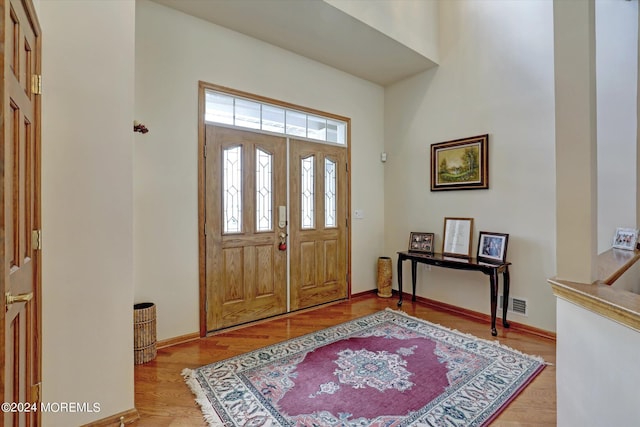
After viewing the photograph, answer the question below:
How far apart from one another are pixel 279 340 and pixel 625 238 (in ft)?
10.3

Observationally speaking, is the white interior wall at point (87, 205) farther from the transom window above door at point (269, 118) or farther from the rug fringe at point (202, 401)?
the transom window above door at point (269, 118)

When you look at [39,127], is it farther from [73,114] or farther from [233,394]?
[233,394]

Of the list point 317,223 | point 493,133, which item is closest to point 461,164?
point 493,133

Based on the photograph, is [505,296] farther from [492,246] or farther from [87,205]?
[87,205]

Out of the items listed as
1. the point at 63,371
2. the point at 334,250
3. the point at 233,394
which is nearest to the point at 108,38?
the point at 63,371

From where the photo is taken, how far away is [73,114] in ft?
5.35

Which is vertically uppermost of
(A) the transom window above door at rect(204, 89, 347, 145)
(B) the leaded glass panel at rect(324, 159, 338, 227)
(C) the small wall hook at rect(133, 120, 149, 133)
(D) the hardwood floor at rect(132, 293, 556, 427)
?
(A) the transom window above door at rect(204, 89, 347, 145)

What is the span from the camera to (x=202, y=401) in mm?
1928

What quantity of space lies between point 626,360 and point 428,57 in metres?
Answer: 3.53

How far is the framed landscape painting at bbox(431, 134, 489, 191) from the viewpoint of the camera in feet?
11.2

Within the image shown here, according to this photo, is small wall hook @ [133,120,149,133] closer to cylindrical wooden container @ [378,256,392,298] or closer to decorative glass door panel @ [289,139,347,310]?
decorative glass door panel @ [289,139,347,310]

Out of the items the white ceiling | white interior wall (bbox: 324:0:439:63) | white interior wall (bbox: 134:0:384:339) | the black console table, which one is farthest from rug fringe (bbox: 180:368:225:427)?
white interior wall (bbox: 324:0:439:63)

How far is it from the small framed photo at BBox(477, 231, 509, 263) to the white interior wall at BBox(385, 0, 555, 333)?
11cm

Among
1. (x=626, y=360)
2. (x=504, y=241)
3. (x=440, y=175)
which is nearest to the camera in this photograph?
(x=626, y=360)
